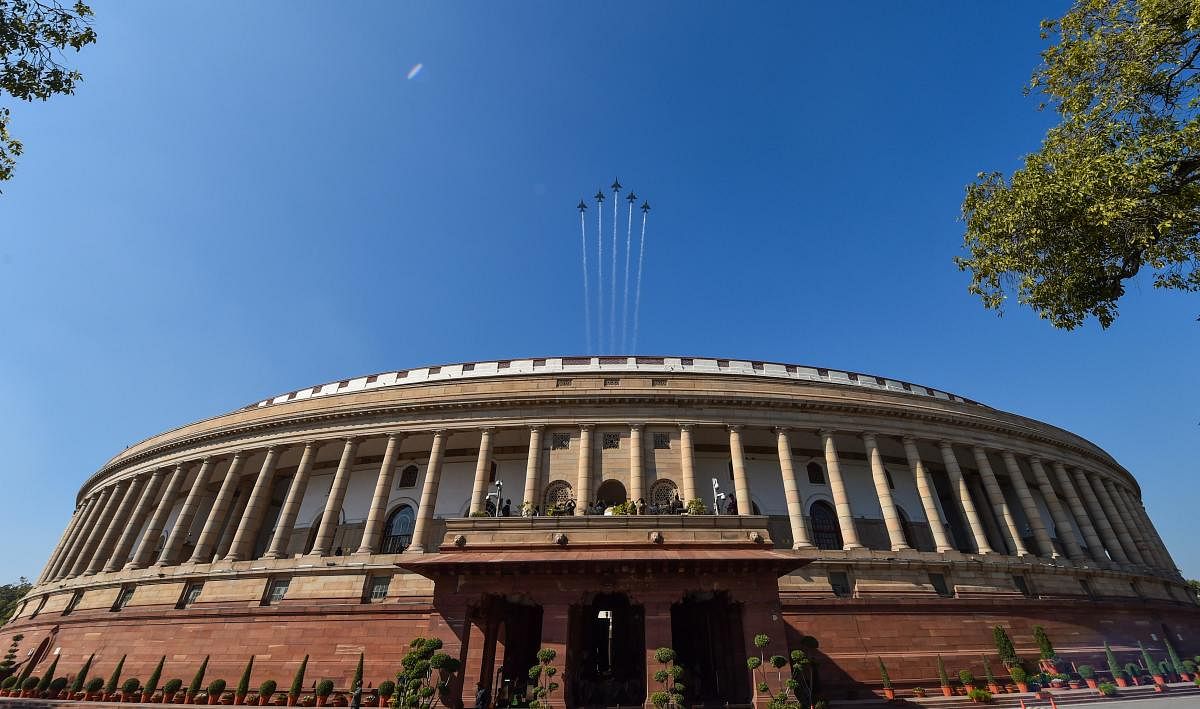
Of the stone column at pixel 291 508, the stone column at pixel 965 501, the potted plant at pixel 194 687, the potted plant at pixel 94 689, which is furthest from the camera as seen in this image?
the stone column at pixel 291 508

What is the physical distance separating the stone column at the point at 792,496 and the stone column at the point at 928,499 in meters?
7.20

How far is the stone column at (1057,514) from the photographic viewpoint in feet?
104

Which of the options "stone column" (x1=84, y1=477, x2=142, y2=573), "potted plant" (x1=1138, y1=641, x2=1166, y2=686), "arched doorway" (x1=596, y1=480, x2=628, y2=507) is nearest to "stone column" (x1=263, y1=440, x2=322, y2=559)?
"stone column" (x1=84, y1=477, x2=142, y2=573)

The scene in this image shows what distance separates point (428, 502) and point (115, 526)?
28291 millimetres

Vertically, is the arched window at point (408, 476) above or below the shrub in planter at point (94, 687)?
above

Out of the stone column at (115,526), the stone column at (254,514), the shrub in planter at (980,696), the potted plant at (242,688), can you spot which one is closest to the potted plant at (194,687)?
the potted plant at (242,688)

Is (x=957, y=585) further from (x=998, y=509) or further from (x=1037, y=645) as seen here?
(x=998, y=509)

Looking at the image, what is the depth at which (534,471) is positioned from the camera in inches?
1128

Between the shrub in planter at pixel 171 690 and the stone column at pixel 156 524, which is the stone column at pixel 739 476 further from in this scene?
the stone column at pixel 156 524

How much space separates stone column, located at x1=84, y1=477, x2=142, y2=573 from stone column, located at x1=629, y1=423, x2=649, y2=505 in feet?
126

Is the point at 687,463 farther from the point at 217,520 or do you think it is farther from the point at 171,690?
the point at 217,520

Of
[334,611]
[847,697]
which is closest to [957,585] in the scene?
[847,697]

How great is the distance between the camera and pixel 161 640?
26.4 meters

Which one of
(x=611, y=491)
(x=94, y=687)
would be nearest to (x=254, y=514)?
(x=94, y=687)
